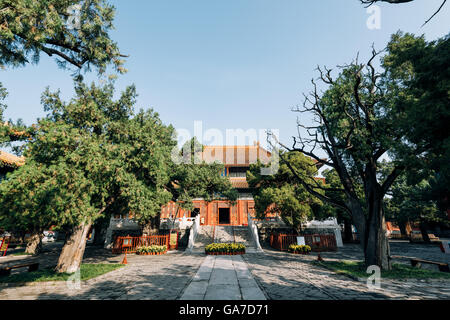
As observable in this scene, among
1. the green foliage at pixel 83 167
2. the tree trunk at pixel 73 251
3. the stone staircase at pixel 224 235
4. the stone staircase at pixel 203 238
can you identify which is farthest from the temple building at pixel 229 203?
the green foliage at pixel 83 167

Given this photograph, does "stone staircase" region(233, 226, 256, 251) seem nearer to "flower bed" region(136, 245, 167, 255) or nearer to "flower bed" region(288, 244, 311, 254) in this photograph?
"flower bed" region(288, 244, 311, 254)

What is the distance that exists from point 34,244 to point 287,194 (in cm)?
1937

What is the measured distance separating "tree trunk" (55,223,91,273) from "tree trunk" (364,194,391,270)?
458 inches

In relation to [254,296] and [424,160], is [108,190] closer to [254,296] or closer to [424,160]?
[254,296]

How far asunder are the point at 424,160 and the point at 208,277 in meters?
8.67

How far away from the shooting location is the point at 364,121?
9.02m

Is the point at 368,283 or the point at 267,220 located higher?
the point at 267,220

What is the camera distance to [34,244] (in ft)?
48.4

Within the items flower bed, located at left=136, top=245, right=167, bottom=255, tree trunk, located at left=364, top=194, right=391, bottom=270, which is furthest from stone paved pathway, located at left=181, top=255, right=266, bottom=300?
flower bed, located at left=136, top=245, right=167, bottom=255

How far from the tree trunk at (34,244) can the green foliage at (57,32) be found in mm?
14601

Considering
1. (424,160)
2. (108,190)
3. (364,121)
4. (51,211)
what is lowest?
(51,211)

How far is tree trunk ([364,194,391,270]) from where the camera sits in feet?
25.8

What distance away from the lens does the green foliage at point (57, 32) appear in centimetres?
497
